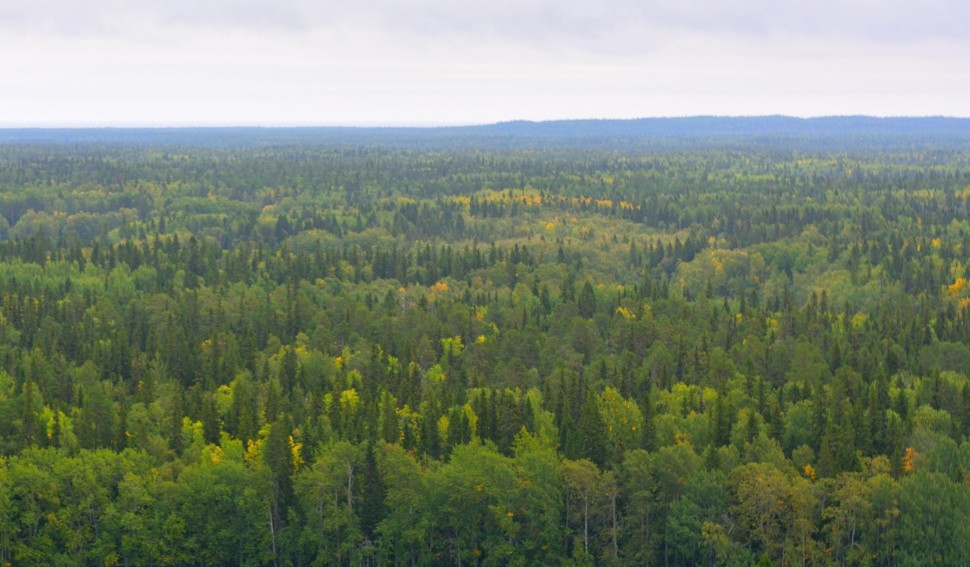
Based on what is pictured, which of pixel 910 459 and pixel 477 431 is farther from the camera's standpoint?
pixel 477 431

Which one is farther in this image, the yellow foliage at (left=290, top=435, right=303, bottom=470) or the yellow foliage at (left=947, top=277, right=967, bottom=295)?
the yellow foliage at (left=947, top=277, right=967, bottom=295)

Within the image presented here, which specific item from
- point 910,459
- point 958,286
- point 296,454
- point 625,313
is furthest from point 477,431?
point 958,286

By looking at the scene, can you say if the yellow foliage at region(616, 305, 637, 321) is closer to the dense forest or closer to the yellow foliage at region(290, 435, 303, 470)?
the dense forest

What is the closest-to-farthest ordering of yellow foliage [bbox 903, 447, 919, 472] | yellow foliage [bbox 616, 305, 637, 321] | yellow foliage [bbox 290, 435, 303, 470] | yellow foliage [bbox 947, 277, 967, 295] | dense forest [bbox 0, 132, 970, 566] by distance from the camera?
1. dense forest [bbox 0, 132, 970, 566]
2. yellow foliage [bbox 903, 447, 919, 472]
3. yellow foliage [bbox 290, 435, 303, 470]
4. yellow foliage [bbox 616, 305, 637, 321]
5. yellow foliage [bbox 947, 277, 967, 295]

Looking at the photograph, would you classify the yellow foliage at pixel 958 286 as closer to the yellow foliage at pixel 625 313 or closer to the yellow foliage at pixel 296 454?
the yellow foliage at pixel 625 313

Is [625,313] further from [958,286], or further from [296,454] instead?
[296,454]

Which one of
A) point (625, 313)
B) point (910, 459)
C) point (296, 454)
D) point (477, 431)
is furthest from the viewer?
point (625, 313)

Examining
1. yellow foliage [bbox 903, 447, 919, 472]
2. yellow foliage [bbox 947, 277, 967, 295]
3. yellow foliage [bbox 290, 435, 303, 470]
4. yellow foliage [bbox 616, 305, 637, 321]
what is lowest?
yellow foliage [bbox 947, 277, 967, 295]

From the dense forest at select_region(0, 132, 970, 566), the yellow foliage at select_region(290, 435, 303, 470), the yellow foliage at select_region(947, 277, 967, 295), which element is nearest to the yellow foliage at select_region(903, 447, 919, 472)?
the dense forest at select_region(0, 132, 970, 566)

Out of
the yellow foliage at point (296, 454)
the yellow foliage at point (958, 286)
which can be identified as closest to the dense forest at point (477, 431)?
the yellow foliage at point (296, 454)

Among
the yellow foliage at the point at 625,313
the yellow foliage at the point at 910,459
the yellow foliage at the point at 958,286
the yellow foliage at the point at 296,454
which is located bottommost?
the yellow foliage at the point at 958,286

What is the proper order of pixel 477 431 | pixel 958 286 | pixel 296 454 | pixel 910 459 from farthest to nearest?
pixel 958 286 < pixel 477 431 < pixel 296 454 < pixel 910 459

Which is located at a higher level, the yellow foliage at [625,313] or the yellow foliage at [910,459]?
the yellow foliage at [910,459]
